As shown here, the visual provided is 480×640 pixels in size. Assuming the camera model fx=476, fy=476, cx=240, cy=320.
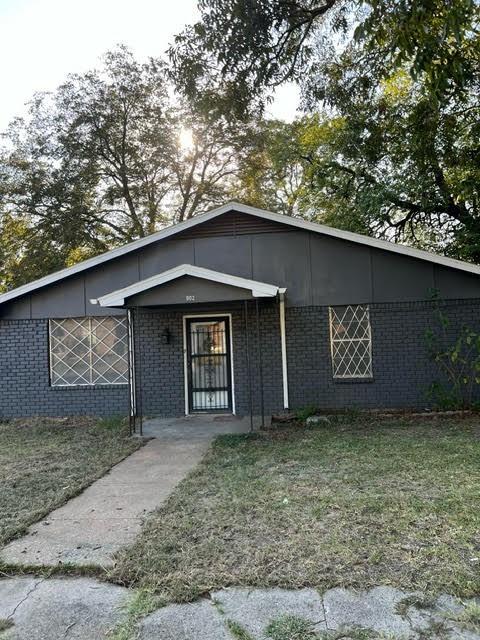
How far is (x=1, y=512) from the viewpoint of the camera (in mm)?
4555

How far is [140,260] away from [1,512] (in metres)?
6.08

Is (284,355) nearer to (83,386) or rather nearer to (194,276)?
(194,276)

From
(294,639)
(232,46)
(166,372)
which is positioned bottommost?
(294,639)

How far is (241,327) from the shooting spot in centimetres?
966

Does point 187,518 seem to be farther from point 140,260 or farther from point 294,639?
point 140,260

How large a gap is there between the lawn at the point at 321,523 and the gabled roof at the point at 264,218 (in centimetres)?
364

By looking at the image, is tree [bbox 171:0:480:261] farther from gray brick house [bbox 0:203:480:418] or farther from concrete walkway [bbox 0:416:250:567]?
concrete walkway [bbox 0:416:250:567]

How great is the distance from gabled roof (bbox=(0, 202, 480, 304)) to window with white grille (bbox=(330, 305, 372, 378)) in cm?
131

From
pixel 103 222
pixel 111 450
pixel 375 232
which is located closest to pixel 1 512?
pixel 111 450

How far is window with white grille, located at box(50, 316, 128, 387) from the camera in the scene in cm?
988

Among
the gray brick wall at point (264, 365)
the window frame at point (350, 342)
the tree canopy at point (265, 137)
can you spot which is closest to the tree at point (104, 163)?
the tree canopy at point (265, 137)

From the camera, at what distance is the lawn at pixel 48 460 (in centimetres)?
470

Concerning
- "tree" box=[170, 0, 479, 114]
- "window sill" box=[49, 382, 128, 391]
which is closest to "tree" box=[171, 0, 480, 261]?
"tree" box=[170, 0, 479, 114]

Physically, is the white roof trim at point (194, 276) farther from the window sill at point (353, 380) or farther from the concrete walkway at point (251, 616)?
the concrete walkway at point (251, 616)
